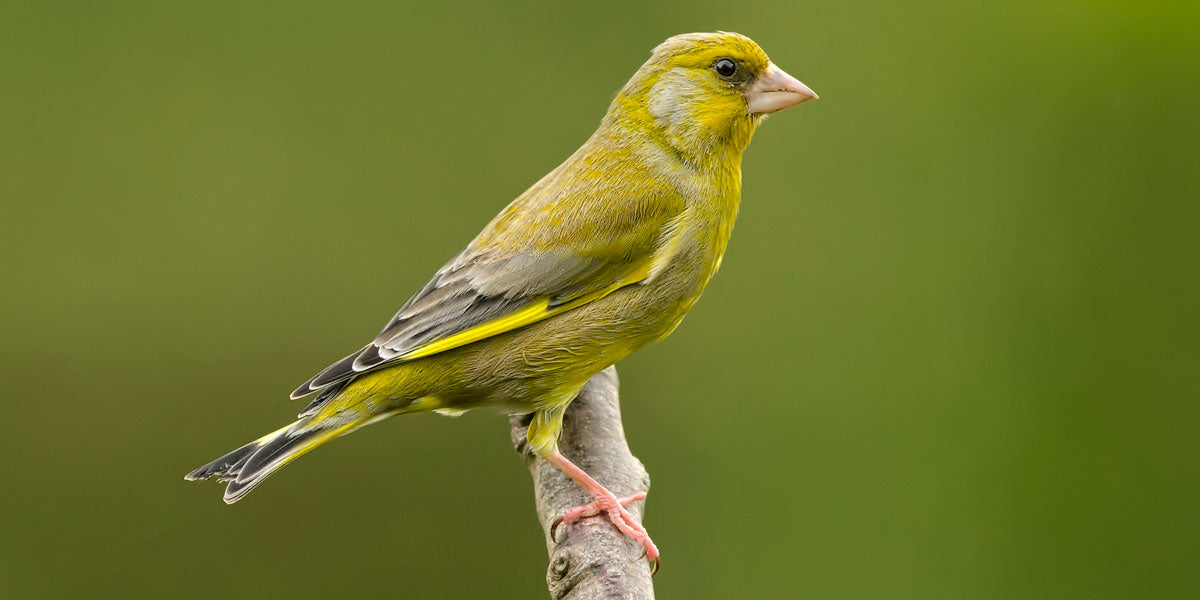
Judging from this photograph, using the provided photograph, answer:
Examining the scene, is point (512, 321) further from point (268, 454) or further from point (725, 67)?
point (725, 67)

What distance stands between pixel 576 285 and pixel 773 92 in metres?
0.73

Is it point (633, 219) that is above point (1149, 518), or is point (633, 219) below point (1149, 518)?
above

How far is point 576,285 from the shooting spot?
3104 millimetres

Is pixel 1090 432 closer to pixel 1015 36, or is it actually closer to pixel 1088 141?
pixel 1088 141

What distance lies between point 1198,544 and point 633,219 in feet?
8.27

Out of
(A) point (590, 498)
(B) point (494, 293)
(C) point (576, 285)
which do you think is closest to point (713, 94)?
(C) point (576, 285)

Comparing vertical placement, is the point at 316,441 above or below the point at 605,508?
above

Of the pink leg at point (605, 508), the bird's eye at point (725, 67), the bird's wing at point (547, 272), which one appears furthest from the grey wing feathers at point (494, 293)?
the bird's eye at point (725, 67)

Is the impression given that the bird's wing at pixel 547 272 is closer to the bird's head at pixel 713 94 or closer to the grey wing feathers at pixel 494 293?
the grey wing feathers at pixel 494 293

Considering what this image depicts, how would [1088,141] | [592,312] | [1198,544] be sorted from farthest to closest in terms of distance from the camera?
[1088,141] < [1198,544] < [592,312]

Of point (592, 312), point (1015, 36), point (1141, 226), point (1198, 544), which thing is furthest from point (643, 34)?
point (1198, 544)

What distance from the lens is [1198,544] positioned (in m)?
4.34

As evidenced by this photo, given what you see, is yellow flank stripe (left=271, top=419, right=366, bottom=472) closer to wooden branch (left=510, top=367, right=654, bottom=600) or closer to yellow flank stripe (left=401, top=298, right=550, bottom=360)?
yellow flank stripe (left=401, top=298, right=550, bottom=360)

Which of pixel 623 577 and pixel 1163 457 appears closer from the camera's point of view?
pixel 623 577
